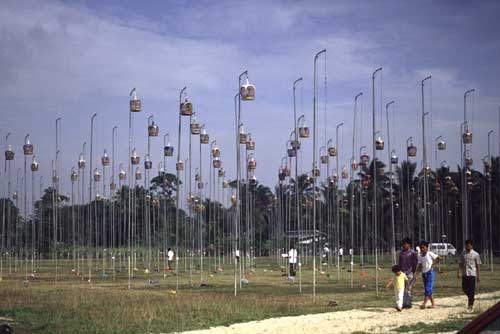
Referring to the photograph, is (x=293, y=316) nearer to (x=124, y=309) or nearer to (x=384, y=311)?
(x=384, y=311)

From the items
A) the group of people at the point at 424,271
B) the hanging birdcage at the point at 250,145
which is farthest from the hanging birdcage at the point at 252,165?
the group of people at the point at 424,271

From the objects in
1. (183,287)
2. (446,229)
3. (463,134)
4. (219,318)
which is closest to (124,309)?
(219,318)

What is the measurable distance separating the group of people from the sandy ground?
1.50 feet

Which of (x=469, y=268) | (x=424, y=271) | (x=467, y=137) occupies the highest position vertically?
(x=467, y=137)

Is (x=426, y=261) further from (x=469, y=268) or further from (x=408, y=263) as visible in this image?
(x=469, y=268)

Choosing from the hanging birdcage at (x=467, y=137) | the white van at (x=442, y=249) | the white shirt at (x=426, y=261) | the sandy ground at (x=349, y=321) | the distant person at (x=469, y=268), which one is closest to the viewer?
the sandy ground at (x=349, y=321)

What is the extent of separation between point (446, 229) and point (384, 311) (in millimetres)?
58955

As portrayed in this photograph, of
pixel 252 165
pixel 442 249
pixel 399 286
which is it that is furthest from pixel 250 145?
pixel 442 249

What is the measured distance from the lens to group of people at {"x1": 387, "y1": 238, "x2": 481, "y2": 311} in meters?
22.8

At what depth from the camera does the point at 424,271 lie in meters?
24.1

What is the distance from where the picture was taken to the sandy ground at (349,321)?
60.6 ft

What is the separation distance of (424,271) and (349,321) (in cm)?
496

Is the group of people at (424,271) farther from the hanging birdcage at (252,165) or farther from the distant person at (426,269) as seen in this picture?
the hanging birdcage at (252,165)

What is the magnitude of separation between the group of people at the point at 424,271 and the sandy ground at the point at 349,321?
458mm
